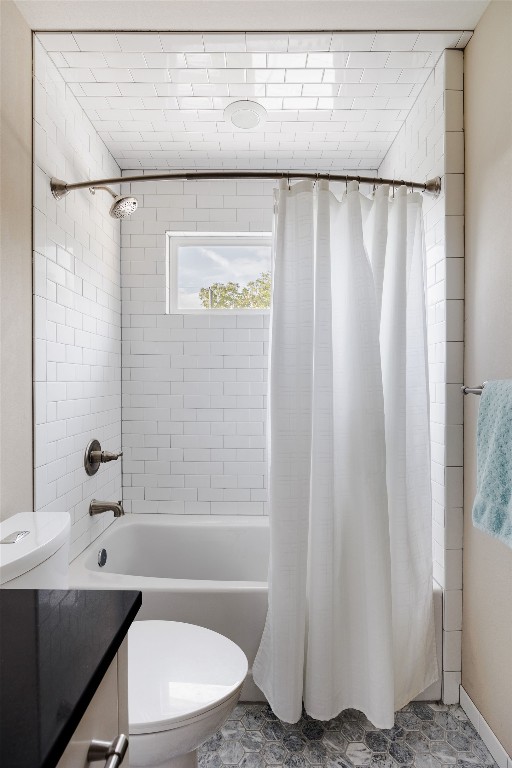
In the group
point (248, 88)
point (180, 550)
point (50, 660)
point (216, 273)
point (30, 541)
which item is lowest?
point (180, 550)

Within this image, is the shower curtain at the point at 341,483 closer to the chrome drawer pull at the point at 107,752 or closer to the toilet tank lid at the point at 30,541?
the toilet tank lid at the point at 30,541

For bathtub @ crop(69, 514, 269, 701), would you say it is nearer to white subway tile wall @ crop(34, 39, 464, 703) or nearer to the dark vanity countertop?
white subway tile wall @ crop(34, 39, 464, 703)

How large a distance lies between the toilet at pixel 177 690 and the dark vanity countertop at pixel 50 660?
2.05 ft

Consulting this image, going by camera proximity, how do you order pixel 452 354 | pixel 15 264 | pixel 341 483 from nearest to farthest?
pixel 15 264 → pixel 341 483 → pixel 452 354

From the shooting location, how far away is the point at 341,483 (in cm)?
177

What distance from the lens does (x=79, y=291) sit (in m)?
2.20

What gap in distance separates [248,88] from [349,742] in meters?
2.53

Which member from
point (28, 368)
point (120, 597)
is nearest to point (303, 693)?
point (120, 597)

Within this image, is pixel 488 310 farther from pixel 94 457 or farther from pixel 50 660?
pixel 94 457

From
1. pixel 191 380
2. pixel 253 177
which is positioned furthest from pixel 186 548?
pixel 253 177

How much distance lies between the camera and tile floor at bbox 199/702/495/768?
1.62 metres

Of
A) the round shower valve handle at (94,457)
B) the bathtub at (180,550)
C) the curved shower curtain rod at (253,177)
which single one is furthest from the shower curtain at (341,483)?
the round shower valve handle at (94,457)

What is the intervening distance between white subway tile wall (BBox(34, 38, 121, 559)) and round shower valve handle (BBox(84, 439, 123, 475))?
4 centimetres

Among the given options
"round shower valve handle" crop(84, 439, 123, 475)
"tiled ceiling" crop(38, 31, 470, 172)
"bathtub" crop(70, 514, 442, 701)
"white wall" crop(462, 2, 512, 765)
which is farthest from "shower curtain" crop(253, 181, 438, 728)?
"round shower valve handle" crop(84, 439, 123, 475)
